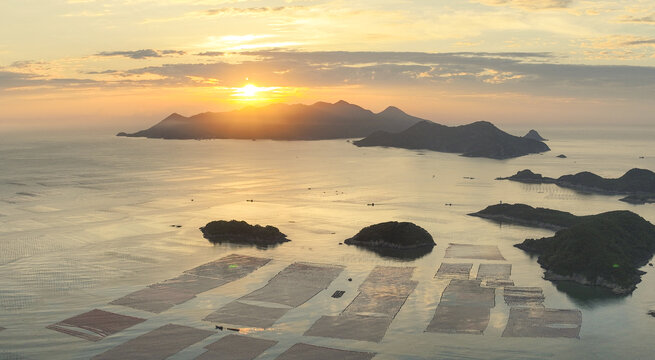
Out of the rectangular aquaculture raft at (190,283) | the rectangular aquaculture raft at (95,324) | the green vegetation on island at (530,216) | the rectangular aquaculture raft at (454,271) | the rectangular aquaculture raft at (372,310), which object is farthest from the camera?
the green vegetation on island at (530,216)

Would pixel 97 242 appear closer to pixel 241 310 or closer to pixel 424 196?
pixel 241 310

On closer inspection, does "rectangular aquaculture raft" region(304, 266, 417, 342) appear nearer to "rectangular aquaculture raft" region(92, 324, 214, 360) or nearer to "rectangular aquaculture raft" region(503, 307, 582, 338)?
"rectangular aquaculture raft" region(92, 324, 214, 360)

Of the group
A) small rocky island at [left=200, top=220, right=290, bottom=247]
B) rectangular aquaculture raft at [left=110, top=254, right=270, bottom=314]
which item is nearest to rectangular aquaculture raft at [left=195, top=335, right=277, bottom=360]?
rectangular aquaculture raft at [left=110, top=254, right=270, bottom=314]

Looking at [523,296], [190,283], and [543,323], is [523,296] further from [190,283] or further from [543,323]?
[190,283]

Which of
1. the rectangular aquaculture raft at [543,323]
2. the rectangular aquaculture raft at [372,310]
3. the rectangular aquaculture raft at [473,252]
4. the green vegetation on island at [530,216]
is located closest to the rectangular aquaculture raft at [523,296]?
the rectangular aquaculture raft at [543,323]

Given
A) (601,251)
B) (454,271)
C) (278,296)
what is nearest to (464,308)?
(454,271)

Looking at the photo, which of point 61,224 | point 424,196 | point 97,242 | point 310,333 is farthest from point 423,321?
point 424,196

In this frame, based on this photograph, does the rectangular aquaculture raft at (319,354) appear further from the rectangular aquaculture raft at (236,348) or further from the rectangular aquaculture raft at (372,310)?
the rectangular aquaculture raft at (372,310)
